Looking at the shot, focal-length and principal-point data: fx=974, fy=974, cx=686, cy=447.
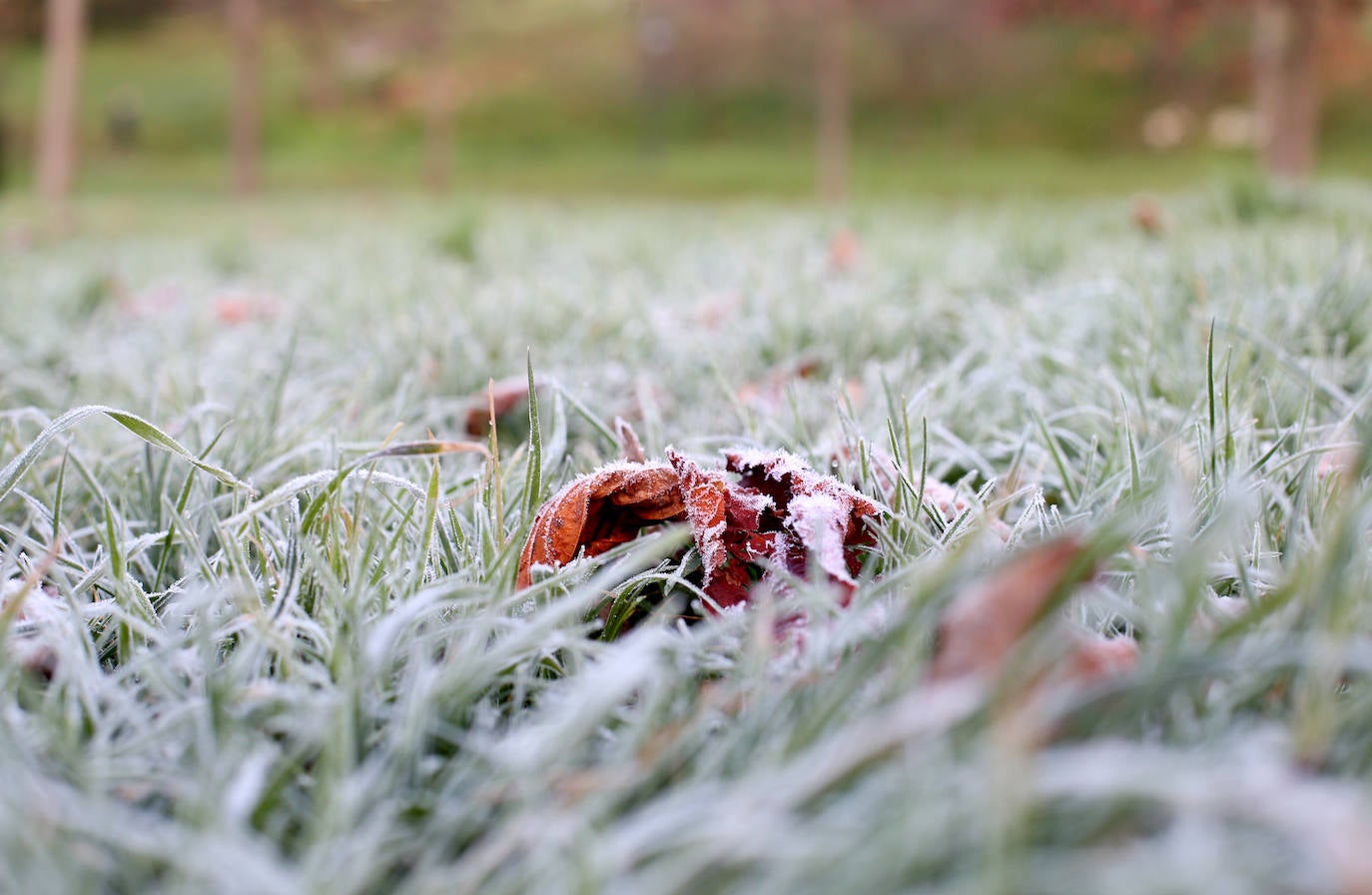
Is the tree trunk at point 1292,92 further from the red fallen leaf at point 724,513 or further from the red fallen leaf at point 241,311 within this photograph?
the red fallen leaf at point 724,513

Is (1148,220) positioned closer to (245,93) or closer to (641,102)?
(245,93)

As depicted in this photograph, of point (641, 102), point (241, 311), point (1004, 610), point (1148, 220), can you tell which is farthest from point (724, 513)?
point (641, 102)

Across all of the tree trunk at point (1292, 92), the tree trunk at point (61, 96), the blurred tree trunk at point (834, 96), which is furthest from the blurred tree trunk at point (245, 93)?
the tree trunk at point (1292, 92)

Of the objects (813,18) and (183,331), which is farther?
(813,18)

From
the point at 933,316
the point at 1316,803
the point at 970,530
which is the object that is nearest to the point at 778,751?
the point at 1316,803

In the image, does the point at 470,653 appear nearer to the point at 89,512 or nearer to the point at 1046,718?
the point at 1046,718

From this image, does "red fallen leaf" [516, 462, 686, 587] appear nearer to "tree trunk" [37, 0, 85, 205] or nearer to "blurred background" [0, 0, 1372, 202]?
"tree trunk" [37, 0, 85, 205]

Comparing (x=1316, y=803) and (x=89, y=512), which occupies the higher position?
(x=1316, y=803)
